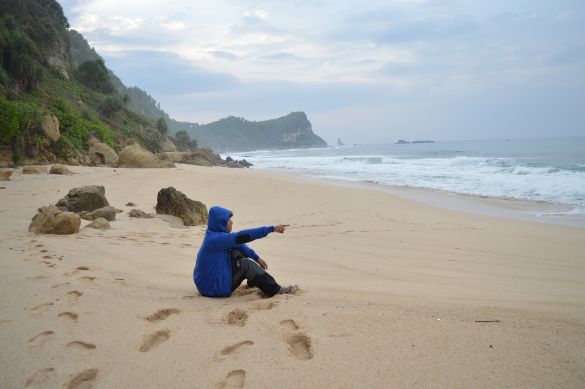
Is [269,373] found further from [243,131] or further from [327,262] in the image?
[243,131]

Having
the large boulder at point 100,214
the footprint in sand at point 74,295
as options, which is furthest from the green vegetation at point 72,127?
the footprint in sand at point 74,295

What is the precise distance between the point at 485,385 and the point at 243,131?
156m

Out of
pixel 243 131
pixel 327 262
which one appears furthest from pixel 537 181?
pixel 243 131

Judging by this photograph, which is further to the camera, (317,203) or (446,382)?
(317,203)

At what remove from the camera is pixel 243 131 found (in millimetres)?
154375

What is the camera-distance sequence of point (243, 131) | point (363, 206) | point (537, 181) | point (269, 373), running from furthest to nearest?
point (243, 131)
point (537, 181)
point (363, 206)
point (269, 373)

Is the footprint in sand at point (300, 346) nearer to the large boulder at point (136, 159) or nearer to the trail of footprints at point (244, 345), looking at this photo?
the trail of footprints at point (244, 345)

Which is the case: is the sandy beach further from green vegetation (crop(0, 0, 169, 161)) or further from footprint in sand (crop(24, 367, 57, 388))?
green vegetation (crop(0, 0, 169, 161))

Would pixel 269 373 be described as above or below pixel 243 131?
below

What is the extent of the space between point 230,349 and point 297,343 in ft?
1.37

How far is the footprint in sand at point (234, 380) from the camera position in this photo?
81.4 inches

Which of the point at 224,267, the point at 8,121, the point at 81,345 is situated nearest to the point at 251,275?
the point at 224,267

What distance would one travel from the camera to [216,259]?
11.5 feet

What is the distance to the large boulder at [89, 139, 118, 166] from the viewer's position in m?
20.7
